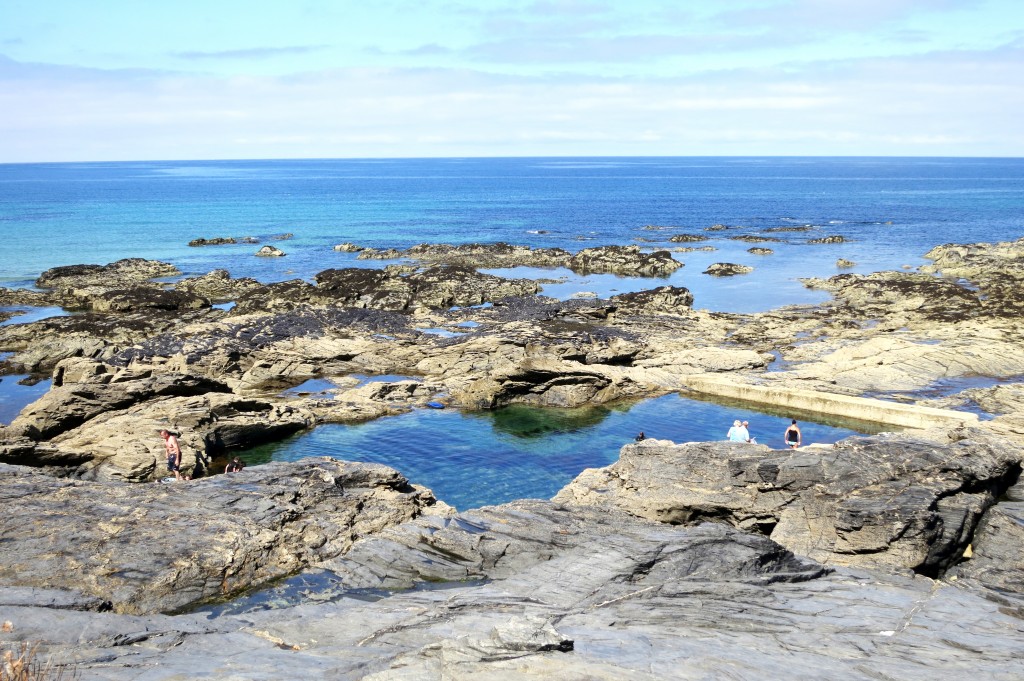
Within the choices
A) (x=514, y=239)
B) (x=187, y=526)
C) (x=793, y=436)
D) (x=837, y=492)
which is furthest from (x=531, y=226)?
(x=187, y=526)

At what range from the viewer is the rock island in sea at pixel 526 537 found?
516 inches

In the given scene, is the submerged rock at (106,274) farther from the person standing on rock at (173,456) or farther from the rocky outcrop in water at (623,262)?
the person standing on rock at (173,456)

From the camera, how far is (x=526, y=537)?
19078 mm

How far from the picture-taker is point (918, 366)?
39.1 meters

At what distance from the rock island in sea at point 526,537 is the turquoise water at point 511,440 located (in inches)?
51.7

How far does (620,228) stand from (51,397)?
9538 cm

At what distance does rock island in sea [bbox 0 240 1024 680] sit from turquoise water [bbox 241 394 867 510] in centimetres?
131

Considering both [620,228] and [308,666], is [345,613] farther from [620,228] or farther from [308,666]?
[620,228]

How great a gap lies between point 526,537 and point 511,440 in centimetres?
1292

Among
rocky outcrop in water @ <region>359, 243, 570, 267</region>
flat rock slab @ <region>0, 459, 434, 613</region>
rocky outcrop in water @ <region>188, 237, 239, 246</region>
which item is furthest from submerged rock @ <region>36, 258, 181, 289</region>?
flat rock slab @ <region>0, 459, 434, 613</region>

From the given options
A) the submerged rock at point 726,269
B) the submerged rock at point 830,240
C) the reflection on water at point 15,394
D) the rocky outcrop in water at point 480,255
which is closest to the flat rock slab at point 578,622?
the reflection on water at point 15,394

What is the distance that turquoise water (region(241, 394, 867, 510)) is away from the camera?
27375 mm

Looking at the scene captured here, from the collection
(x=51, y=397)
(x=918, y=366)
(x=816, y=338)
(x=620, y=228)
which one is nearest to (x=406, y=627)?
(x=51, y=397)

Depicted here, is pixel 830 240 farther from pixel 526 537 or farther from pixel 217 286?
pixel 526 537
